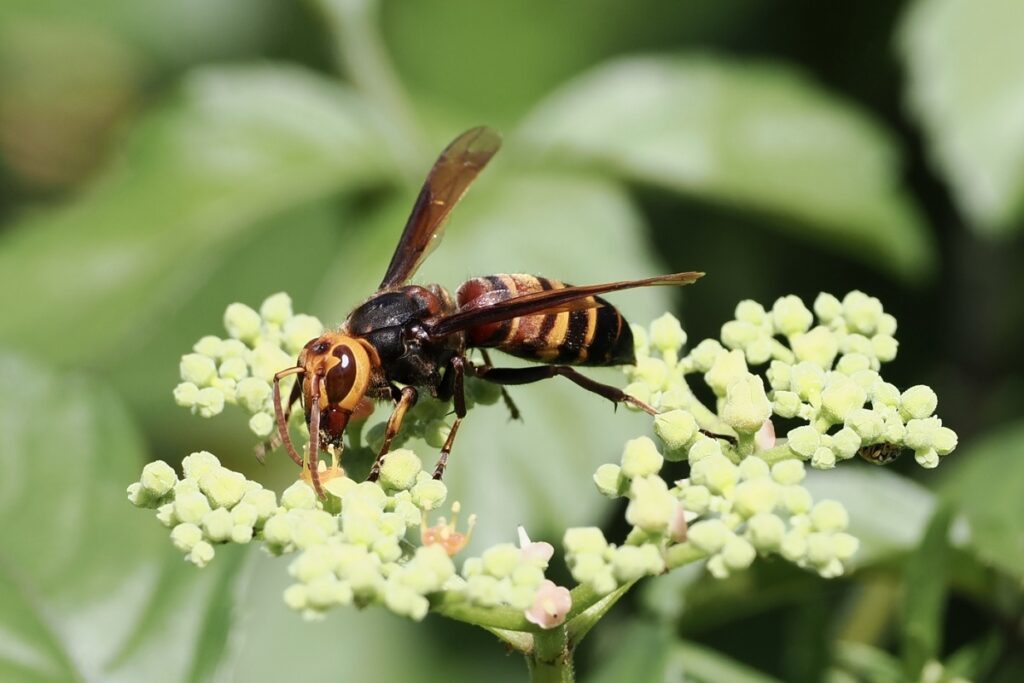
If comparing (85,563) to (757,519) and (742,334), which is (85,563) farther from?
(757,519)

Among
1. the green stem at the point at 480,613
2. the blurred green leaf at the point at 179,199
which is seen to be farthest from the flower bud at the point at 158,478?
the blurred green leaf at the point at 179,199

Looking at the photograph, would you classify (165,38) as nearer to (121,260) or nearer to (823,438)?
(121,260)

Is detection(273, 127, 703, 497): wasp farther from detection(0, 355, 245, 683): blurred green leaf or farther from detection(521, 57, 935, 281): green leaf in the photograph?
detection(521, 57, 935, 281): green leaf

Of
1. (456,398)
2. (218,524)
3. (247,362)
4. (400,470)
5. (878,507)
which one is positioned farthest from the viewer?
(878,507)

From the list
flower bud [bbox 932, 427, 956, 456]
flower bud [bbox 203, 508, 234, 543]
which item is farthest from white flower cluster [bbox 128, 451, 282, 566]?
flower bud [bbox 932, 427, 956, 456]

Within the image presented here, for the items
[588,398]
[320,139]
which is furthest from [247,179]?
[588,398]

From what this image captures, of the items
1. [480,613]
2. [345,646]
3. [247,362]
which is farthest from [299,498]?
[345,646]
